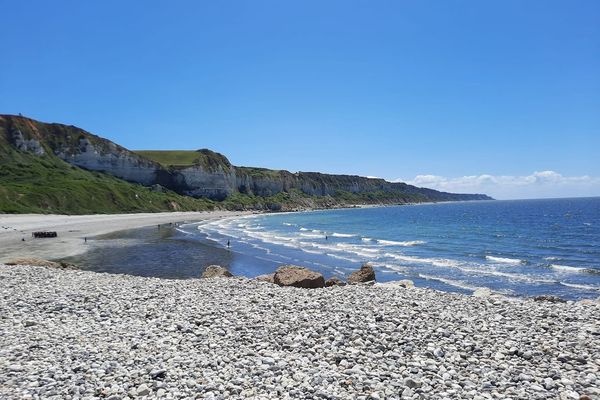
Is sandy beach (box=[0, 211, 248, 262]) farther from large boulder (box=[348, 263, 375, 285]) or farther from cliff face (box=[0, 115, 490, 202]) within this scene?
cliff face (box=[0, 115, 490, 202])

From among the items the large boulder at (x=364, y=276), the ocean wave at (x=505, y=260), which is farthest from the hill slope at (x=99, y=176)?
the ocean wave at (x=505, y=260)

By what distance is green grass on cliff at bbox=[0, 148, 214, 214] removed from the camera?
303 feet

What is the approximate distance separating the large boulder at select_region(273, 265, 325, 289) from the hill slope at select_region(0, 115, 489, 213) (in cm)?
8166

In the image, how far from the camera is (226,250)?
49.8 metres

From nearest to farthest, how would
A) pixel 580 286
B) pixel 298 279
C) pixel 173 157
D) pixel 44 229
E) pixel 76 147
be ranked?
pixel 298 279 → pixel 580 286 → pixel 44 229 → pixel 76 147 → pixel 173 157

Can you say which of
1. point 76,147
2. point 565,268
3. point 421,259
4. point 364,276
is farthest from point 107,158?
point 565,268

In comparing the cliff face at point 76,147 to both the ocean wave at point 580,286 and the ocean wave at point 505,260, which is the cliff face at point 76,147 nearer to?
the ocean wave at point 505,260

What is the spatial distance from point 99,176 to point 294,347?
473 ft

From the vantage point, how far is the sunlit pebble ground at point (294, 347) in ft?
26.5

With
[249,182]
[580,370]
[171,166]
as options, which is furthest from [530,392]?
[249,182]

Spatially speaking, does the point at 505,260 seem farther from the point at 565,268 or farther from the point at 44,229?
the point at 44,229

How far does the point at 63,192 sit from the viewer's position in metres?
102

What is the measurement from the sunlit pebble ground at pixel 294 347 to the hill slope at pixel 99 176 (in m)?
85.2

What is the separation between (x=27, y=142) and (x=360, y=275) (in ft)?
464
